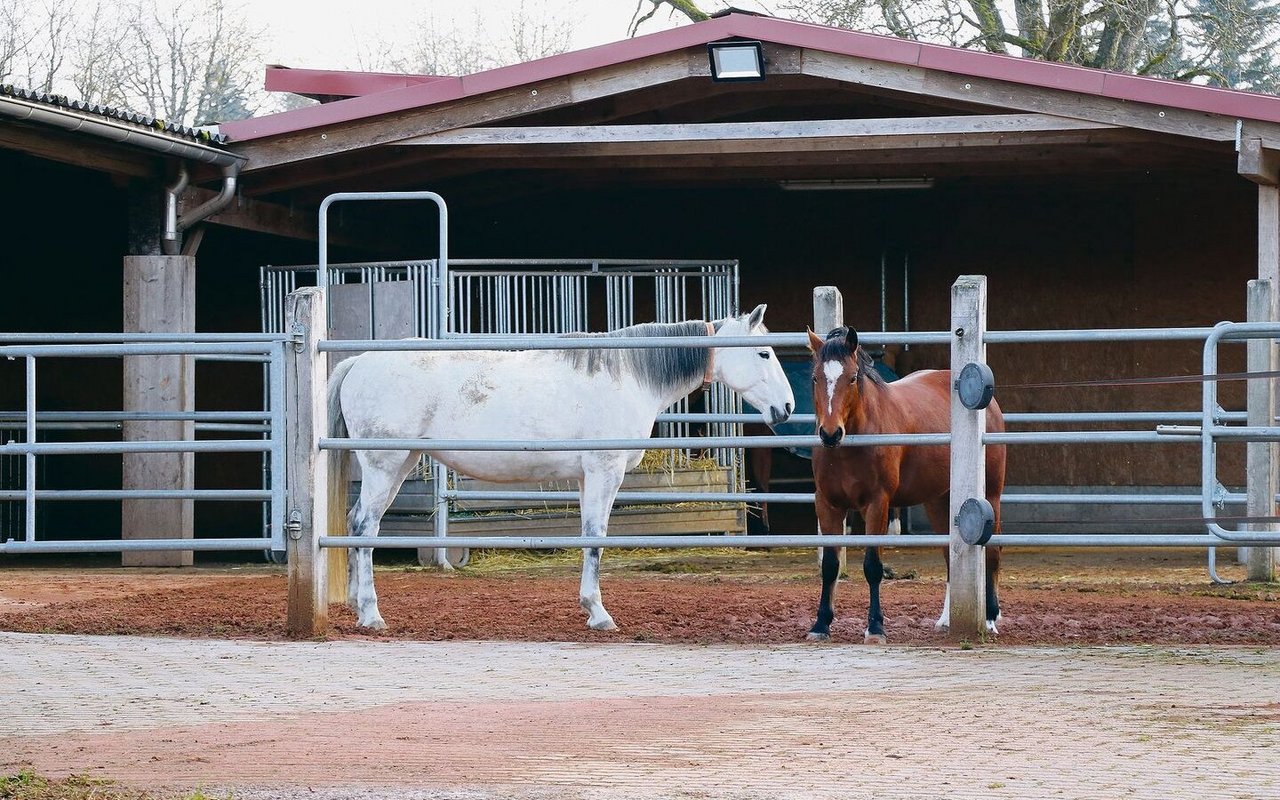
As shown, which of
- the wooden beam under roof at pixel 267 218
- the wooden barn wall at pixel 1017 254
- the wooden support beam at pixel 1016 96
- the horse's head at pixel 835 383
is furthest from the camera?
the wooden barn wall at pixel 1017 254

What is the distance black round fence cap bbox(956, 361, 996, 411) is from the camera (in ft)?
21.0

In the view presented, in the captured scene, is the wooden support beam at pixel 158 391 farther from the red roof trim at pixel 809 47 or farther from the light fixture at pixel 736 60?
the light fixture at pixel 736 60

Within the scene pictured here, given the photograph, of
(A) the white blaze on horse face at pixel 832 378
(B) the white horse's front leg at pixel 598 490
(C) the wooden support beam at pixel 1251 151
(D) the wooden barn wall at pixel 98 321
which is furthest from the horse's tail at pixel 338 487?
(D) the wooden barn wall at pixel 98 321

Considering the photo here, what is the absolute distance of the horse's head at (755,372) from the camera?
7.89 meters

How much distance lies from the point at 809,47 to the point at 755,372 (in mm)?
3325

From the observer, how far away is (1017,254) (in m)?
14.1

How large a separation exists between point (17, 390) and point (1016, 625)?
1162 centimetres

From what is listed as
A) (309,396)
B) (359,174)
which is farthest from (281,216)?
(309,396)

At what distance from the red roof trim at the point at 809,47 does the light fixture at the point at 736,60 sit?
0.07 m

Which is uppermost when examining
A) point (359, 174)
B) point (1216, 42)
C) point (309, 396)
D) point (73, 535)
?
point (1216, 42)

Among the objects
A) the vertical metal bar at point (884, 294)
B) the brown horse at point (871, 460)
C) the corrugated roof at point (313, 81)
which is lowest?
the brown horse at point (871, 460)

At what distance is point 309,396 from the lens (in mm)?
6957

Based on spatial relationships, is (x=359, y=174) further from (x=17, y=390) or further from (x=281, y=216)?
(x=17, y=390)

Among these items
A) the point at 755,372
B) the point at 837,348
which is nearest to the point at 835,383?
the point at 837,348
